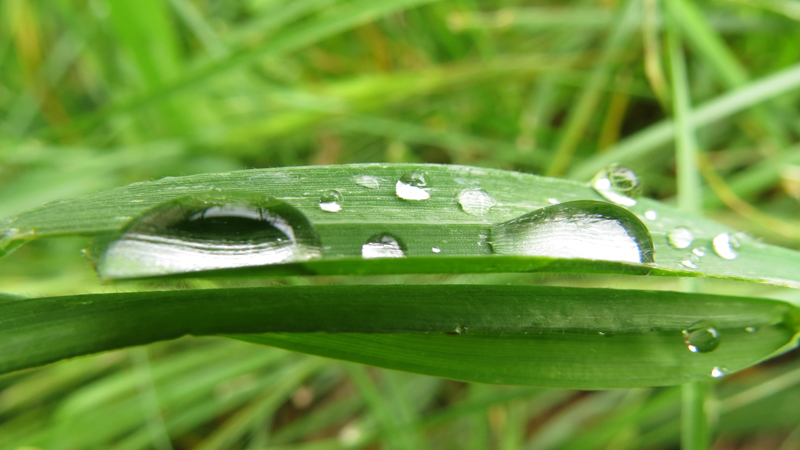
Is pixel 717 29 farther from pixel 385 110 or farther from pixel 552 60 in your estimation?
pixel 385 110

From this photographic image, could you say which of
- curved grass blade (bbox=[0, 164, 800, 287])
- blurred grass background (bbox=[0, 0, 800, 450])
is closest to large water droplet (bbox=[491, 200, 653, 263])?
curved grass blade (bbox=[0, 164, 800, 287])

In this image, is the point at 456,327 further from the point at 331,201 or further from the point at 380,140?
the point at 380,140

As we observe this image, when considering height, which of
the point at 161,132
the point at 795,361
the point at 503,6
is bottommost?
the point at 795,361

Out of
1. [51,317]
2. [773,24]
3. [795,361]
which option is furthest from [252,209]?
[773,24]

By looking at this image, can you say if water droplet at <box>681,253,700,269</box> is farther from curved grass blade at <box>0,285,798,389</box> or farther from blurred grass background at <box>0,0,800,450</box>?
blurred grass background at <box>0,0,800,450</box>

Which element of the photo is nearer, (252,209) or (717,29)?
(252,209)

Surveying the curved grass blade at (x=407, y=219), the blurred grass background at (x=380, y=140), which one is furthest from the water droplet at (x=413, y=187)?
the blurred grass background at (x=380, y=140)
